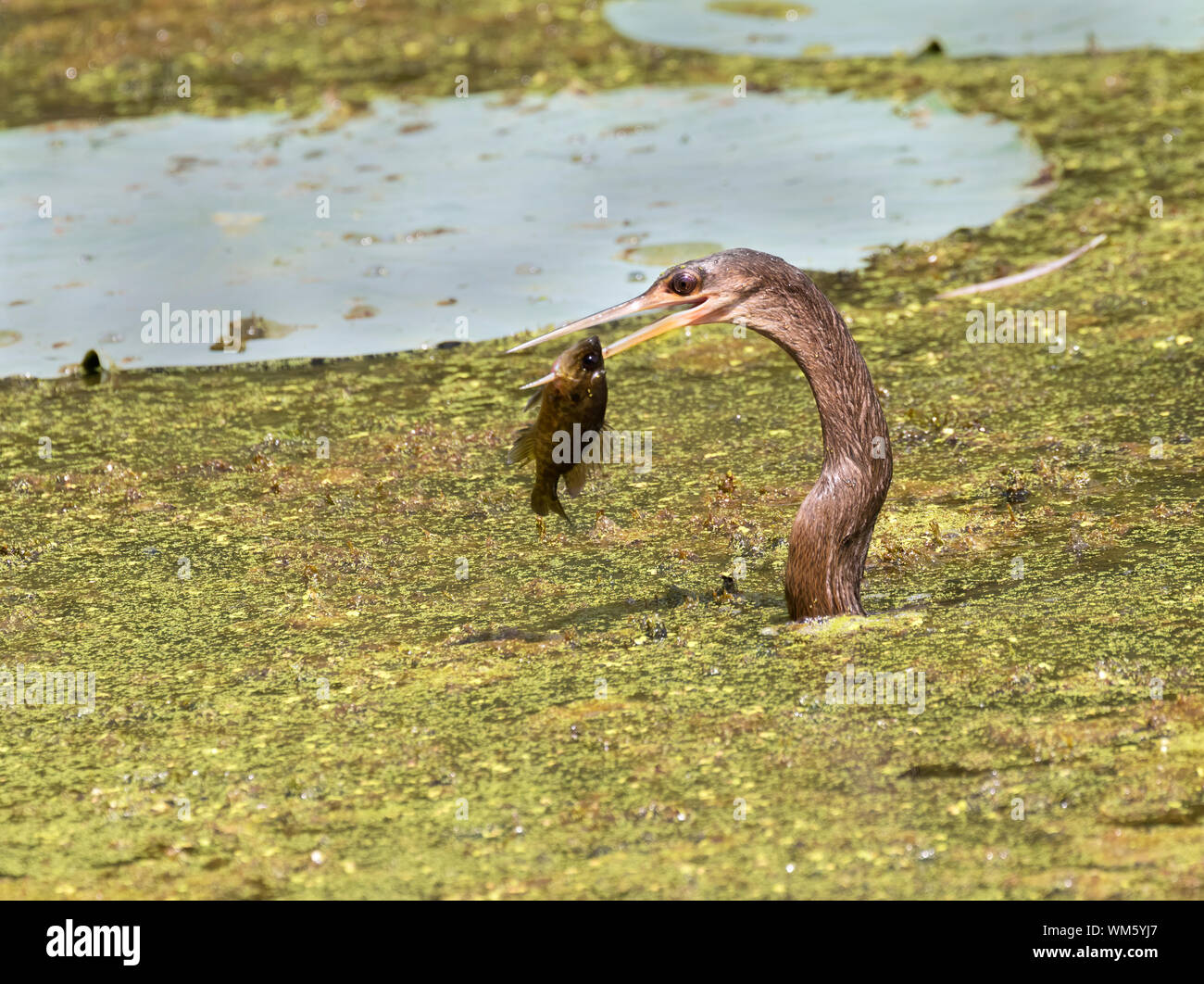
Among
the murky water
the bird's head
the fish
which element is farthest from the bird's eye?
the murky water

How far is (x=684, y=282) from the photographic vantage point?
3.16 metres

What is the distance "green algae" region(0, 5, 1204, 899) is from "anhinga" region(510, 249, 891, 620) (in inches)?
5.2

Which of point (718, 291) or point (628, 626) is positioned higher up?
point (718, 291)
